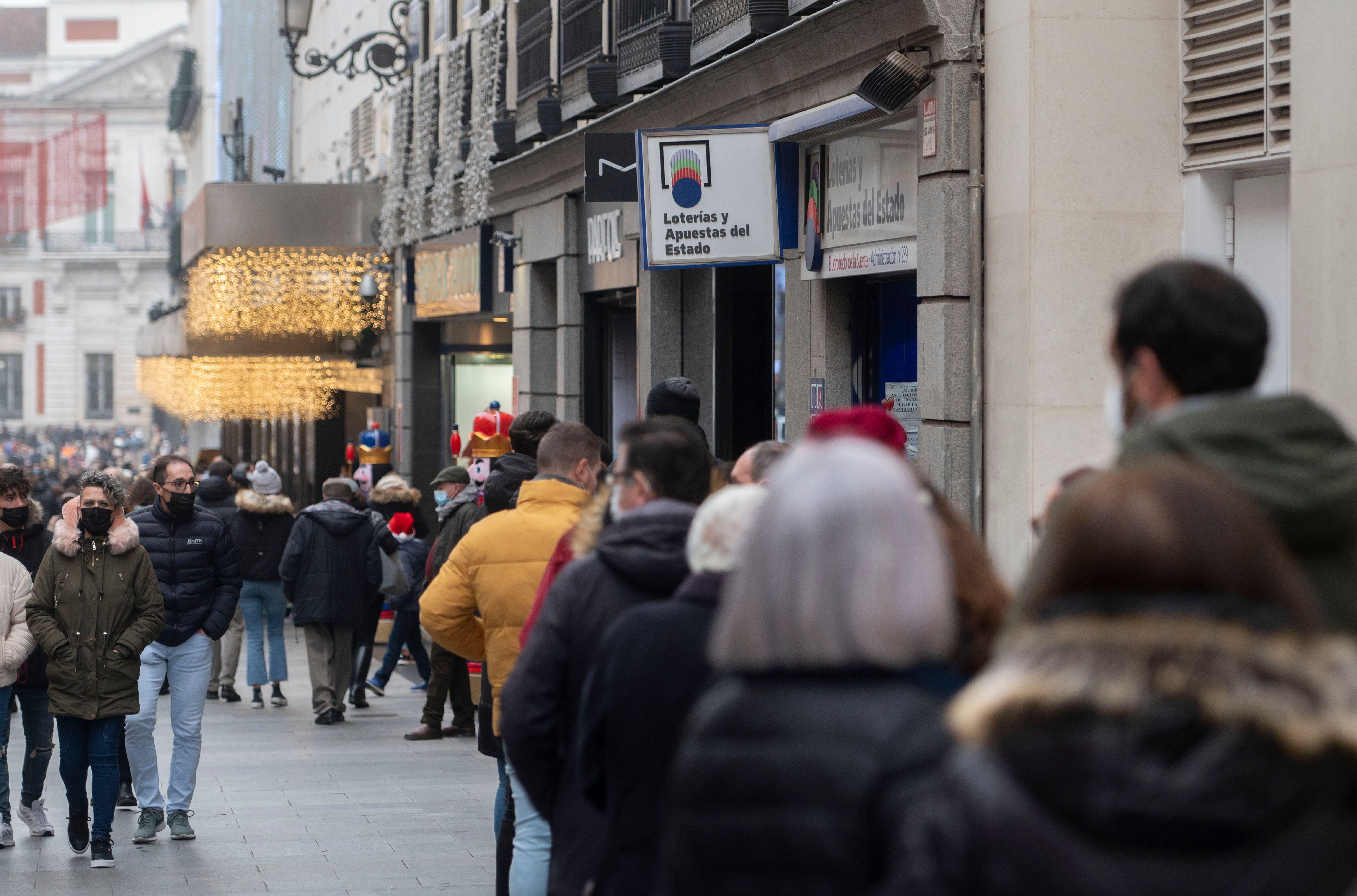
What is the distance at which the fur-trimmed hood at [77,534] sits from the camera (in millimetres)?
8250

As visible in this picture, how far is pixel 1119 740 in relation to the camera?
2.10m

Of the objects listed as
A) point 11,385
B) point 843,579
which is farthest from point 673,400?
point 11,385

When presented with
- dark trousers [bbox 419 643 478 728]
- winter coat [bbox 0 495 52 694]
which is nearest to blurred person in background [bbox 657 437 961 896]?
winter coat [bbox 0 495 52 694]

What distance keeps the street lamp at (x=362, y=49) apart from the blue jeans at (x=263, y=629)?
6.65 m

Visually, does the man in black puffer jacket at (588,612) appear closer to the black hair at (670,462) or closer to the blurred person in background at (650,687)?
the black hair at (670,462)

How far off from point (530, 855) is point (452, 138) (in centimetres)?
1485

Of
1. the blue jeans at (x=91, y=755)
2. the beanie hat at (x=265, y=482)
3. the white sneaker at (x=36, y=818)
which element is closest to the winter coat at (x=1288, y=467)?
the blue jeans at (x=91, y=755)

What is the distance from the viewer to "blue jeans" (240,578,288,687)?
1420cm

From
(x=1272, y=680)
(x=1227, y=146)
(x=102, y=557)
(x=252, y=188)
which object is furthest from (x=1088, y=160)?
(x=252, y=188)

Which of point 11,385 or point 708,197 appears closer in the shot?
point 708,197

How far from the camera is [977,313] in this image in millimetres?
8969

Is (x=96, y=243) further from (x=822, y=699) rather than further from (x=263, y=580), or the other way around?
(x=822, y=699)

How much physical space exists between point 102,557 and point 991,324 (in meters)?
4.51

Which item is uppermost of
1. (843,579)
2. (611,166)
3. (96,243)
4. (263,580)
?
(96,243)
